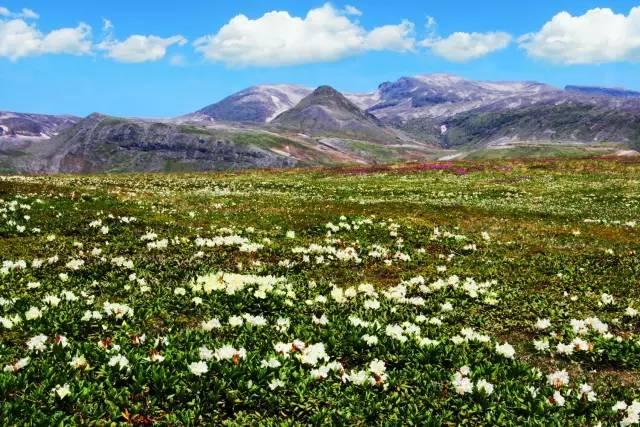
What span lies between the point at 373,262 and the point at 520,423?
11.6 metres

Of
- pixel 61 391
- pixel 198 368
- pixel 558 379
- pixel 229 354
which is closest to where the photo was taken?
pixel 61 391

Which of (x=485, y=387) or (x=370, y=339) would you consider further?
(x=370, y=339)

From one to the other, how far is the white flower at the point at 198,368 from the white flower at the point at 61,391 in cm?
176

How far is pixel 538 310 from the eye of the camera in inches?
570

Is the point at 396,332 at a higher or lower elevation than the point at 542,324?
higher

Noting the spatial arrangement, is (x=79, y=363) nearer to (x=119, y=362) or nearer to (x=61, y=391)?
(x=119, y=362)

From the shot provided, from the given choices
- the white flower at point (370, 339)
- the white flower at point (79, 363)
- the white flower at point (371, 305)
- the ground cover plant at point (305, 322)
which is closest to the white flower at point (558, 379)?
the ground cover plant at point (305, 322)

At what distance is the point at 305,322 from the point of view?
12062 mm

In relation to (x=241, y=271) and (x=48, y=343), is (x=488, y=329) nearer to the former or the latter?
(x=241, y=271)

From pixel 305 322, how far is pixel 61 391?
5.62 metres

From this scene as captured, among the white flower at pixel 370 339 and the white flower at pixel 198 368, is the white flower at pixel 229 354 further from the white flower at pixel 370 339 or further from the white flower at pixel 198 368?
the white flower at pixel 370 339

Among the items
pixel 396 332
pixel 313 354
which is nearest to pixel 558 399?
pixel 396 332

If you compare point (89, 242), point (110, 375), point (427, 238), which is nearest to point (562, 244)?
point (427, 238)

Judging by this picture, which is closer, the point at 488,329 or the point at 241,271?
the point at 488,329
